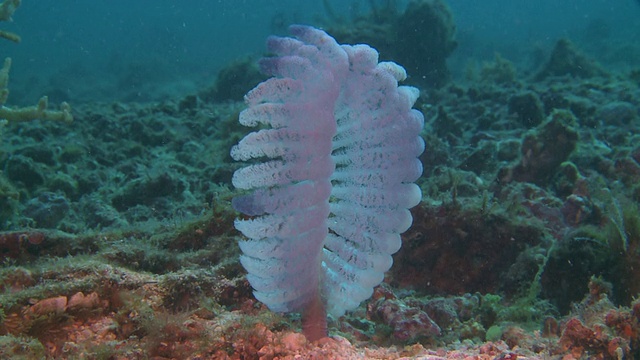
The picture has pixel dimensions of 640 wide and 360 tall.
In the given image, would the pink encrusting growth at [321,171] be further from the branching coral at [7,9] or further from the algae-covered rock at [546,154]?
the branching coral at [7,9]

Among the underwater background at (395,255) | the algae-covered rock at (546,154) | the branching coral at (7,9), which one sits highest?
the branching coral at (7,9)

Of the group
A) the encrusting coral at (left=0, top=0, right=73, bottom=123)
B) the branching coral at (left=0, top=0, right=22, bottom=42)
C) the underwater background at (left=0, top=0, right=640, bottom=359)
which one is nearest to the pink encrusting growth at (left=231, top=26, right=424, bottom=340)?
the underwater background at (left=0, top=0, right=640, bottom=359)

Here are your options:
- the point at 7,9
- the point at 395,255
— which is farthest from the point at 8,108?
the point at 395,255

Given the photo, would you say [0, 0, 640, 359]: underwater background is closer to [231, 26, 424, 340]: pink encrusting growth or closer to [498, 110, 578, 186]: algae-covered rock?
[498, 110, 578, 186]: algae-covered rock

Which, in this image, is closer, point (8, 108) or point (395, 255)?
point (395, 255)

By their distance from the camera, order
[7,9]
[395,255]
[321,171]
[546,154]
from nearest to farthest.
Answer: [321,171] → [395,255] → [7,9] → [546,154]

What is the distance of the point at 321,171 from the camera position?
213 cm

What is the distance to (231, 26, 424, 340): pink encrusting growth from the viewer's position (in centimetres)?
204

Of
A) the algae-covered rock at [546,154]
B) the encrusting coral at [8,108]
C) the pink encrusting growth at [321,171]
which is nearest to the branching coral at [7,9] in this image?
the encrusting coral at [8,108]

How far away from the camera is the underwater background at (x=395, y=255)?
87.4 inches

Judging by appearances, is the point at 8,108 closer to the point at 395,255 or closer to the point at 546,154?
the point at 395,255

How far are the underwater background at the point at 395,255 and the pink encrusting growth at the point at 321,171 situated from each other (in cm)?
38

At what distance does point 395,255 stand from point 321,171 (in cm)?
277

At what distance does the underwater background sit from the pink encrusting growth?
38 centimetres
